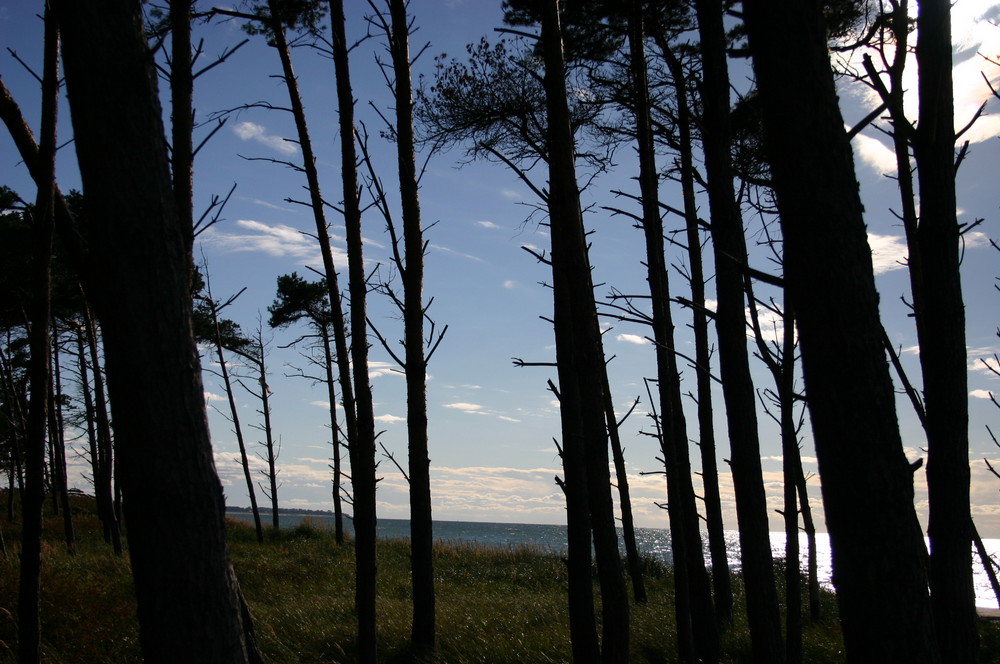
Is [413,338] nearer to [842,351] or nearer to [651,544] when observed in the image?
[842,351]

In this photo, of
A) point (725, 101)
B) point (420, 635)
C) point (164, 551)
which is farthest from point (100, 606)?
point (725, 101)

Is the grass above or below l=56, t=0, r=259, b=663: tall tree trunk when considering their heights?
below

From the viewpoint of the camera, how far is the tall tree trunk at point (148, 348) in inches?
115

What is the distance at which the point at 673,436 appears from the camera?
25.1ft

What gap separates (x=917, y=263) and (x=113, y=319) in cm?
383

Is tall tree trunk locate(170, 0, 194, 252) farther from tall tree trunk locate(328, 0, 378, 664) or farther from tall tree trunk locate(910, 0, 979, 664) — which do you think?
tall tree trunk locate(910, 0, 979, 664)

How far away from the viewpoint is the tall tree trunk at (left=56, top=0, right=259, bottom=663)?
2922 mm

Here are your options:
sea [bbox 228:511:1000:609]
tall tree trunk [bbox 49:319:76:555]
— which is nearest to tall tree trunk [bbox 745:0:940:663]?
sea [bbox 228:511:1000:609]

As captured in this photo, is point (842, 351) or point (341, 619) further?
point (341, 619)

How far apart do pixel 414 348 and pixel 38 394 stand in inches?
144

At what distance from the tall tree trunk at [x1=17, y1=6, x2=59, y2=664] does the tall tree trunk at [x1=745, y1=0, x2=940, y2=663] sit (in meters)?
5.13

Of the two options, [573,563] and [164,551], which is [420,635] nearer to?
[573,563]

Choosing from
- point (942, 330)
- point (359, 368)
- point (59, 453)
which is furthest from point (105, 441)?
point (942, 330)

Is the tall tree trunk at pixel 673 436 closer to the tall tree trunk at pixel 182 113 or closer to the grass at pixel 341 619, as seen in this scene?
the grass at pixel 341 619
